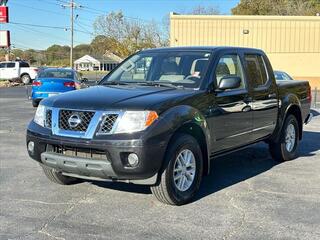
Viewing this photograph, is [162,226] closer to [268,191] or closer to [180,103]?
[180,103]

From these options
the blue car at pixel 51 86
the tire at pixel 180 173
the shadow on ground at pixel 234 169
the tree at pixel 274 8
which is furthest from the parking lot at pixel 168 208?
the tree at pixel 274 8

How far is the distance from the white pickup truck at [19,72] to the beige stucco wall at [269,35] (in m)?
14.4

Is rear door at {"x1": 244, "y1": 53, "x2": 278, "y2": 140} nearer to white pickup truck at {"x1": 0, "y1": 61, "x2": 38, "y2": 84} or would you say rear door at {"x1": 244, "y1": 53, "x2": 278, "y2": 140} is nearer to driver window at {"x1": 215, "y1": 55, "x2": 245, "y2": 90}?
driver window at {"x1": 215, "y1": 55, "x2": 245, "y2": 90}

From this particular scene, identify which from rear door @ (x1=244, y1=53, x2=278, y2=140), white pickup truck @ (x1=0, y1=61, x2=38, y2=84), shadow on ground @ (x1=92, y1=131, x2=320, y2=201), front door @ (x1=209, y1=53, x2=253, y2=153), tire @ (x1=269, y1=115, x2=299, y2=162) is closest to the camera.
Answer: front door @ (x1=209, y1=53, x2=253, y2=153)

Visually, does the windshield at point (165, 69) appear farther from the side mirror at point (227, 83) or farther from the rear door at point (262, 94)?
the rear door at point (262, 94)

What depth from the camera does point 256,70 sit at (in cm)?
732

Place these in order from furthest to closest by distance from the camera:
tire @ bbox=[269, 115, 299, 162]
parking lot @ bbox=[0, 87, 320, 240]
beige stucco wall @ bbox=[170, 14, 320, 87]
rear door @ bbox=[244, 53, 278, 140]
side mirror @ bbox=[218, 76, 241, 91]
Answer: beige stucco wall @ bbox=[170, 14, 320, 87]
tire @ bbox=[269, 115, 299, 162]
rear door @ bbox=[244, 53, 278, 140]
side mirror @ bbox=[218, 76, 241, 91]
parking lot @ bbox=[0, 87, 320, 240]

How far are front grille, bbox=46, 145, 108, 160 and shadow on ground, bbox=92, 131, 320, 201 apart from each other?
112 centimetres

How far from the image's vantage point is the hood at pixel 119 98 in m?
5.10

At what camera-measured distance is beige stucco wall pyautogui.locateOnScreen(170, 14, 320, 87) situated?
32125 mm

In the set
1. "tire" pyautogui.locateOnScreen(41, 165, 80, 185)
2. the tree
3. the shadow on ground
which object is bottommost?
the shadow on ground

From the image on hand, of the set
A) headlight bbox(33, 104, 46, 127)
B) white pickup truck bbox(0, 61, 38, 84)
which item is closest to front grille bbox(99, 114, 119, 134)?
headlight bbox(33, 104, 46, 127)

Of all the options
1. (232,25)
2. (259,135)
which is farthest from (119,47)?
(259,135)

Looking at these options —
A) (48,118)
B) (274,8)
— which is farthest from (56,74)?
(274,8)
